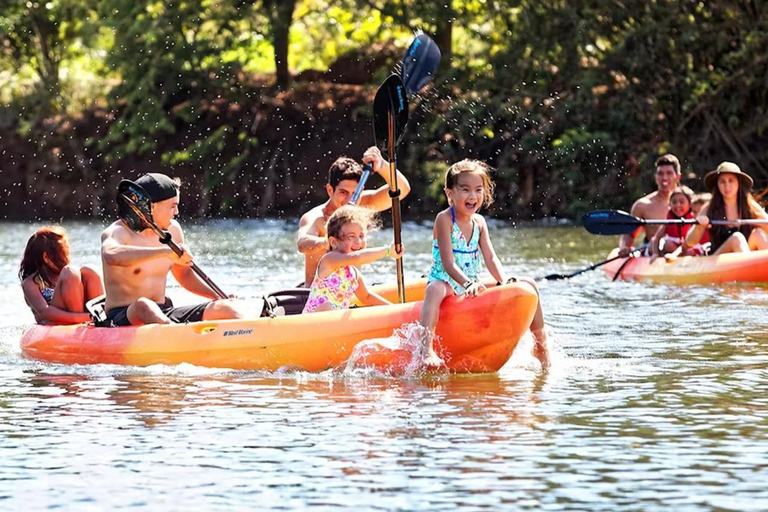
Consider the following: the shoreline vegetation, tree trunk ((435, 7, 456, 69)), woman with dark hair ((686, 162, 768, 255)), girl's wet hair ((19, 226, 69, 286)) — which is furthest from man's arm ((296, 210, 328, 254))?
tree trunk ((435, 7, 456, 69))

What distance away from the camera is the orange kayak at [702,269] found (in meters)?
12.2

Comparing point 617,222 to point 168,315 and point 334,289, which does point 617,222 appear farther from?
point 168,315

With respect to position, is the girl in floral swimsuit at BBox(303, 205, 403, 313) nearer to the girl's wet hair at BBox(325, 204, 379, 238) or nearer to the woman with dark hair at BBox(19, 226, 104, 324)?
the girl's wet hair at BBox(325, 204, 379, 238)

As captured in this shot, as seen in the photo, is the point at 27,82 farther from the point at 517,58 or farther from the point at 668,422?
the point at 668,422

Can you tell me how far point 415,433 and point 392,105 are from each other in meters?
2.89

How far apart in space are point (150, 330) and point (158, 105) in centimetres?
1837

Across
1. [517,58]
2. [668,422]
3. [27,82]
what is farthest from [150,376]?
[27,82]

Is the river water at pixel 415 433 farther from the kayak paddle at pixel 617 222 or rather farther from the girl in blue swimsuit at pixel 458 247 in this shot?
the kayak paddle at pixel 617 222

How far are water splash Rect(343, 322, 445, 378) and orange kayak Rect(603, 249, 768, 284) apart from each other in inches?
212

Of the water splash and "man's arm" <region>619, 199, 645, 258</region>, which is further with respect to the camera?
"man's arm" <region>619, 199, 645, 258</region>

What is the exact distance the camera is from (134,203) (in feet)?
26.7

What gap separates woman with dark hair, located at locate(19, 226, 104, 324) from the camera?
8.91m

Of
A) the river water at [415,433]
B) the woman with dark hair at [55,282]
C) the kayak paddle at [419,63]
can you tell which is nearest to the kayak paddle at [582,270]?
the river water at [415,433]

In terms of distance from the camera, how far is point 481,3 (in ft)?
82.0
